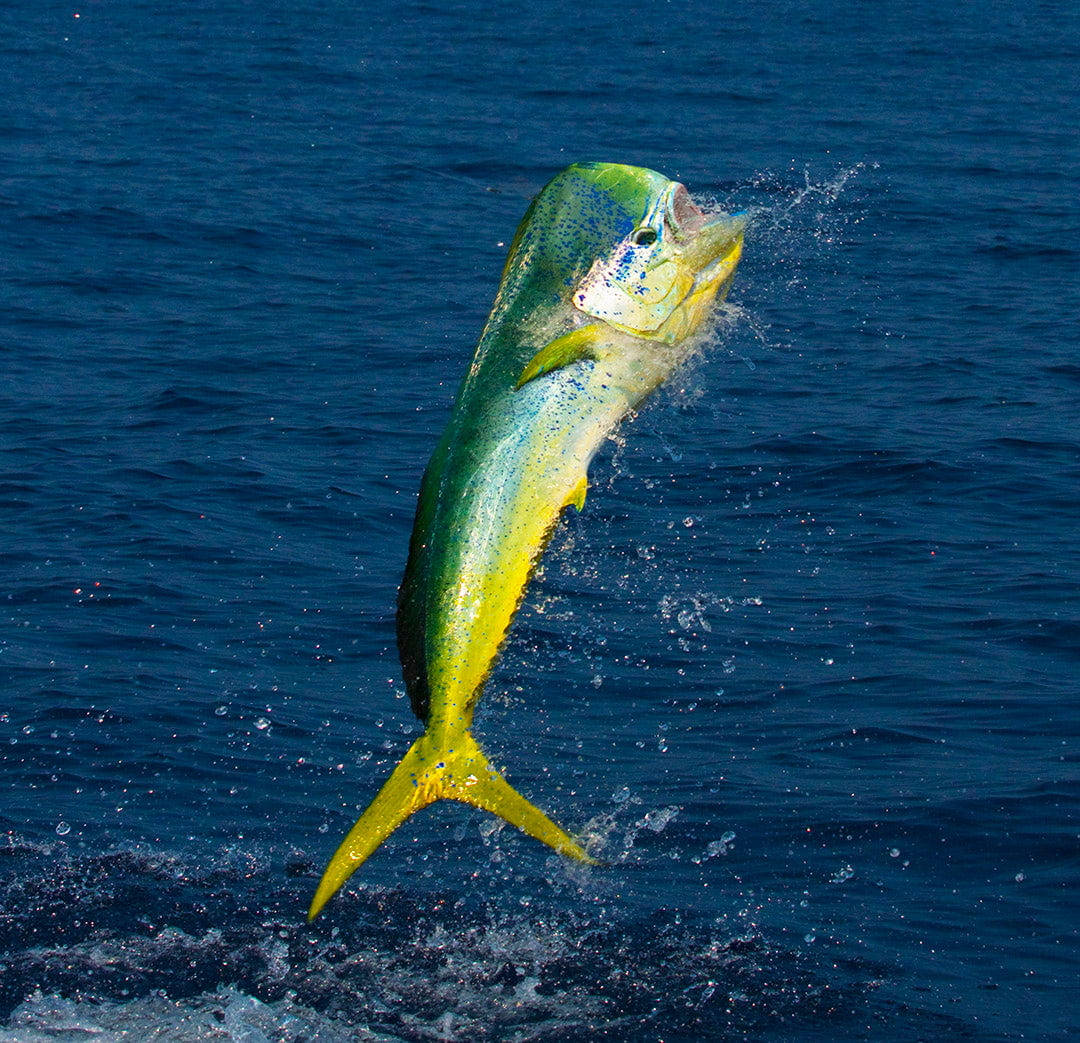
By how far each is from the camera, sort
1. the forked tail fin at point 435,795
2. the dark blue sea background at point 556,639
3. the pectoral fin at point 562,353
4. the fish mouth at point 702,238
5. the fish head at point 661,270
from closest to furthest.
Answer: the forked tail fin at point 435,795 < the pectoral fin at point 562,353 < the fish head at point 661,270 < the fish mouth at point 702,238 < the dark blue sea background at point 556,639

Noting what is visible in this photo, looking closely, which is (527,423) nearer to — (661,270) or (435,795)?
(661,270)

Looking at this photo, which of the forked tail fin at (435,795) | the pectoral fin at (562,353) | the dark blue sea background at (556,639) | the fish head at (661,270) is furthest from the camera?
the dark blue sea background at (556,639)

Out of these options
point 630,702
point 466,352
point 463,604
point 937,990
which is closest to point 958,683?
point 630,702

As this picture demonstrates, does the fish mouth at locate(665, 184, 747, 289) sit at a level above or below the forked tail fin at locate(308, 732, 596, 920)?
above

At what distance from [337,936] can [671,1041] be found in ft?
3.97

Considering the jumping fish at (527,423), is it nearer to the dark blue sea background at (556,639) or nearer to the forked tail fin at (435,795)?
the forked tail fin at (435,795)

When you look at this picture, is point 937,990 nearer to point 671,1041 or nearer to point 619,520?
point 671,1041

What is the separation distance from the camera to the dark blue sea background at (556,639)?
5.55 metres

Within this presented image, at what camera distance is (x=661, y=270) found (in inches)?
176

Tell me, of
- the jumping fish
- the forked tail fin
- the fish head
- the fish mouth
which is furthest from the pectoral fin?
the forked tail fin

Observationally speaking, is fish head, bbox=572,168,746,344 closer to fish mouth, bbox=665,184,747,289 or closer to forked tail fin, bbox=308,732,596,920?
fish mouth, bbox=665,184,747,289

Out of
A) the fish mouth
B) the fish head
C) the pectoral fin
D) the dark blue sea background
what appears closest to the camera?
the pectoral fin

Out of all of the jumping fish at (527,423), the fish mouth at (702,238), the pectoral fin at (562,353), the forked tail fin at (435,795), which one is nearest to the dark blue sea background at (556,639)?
the fish mouth at (702,238)

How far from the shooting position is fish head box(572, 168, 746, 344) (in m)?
4.38
